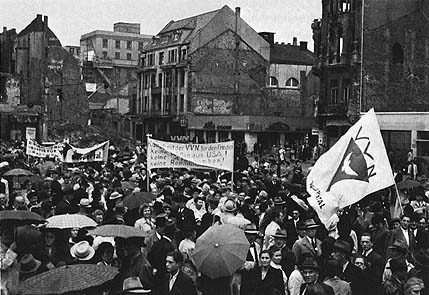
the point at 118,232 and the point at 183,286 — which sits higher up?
the point at 118,232

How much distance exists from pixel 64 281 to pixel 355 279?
11.7 feet

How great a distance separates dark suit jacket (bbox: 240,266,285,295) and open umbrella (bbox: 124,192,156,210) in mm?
5731

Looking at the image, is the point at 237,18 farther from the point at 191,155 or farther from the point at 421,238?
the point at 421,238

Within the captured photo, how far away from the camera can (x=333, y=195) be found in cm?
1292

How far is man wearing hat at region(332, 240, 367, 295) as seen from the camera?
357 inches

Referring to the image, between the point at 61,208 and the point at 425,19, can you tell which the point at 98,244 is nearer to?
the point at 61,208

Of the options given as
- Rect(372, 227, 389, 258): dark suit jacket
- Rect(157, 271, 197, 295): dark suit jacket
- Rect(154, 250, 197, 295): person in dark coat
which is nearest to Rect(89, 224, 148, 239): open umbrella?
Rect(154, 250, 197, 295): person in dark coat

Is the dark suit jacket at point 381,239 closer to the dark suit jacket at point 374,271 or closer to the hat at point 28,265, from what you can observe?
the dark suit jacket at point 374,271

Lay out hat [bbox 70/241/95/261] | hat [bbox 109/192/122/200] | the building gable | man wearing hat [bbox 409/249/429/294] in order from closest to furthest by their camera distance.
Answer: man wearing hat [bbox 409/249/429/294] → hat [bbox 70/241/95/261] → hat [bbox 109/192/122/200] → the building gable

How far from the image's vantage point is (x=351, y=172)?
43.4 feet

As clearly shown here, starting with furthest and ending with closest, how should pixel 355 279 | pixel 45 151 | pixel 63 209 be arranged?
pixel 45 151 < pixel 63 209 < pixel 355 279

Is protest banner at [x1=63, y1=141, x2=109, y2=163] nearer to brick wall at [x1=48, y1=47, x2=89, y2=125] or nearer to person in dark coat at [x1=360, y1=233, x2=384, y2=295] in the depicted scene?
person in dark coat at [x1=360, y1=233, x2=384, y2=295]

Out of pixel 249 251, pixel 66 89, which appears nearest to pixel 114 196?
pixel 249 251

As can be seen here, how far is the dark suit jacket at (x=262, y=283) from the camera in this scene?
28.5 ft
